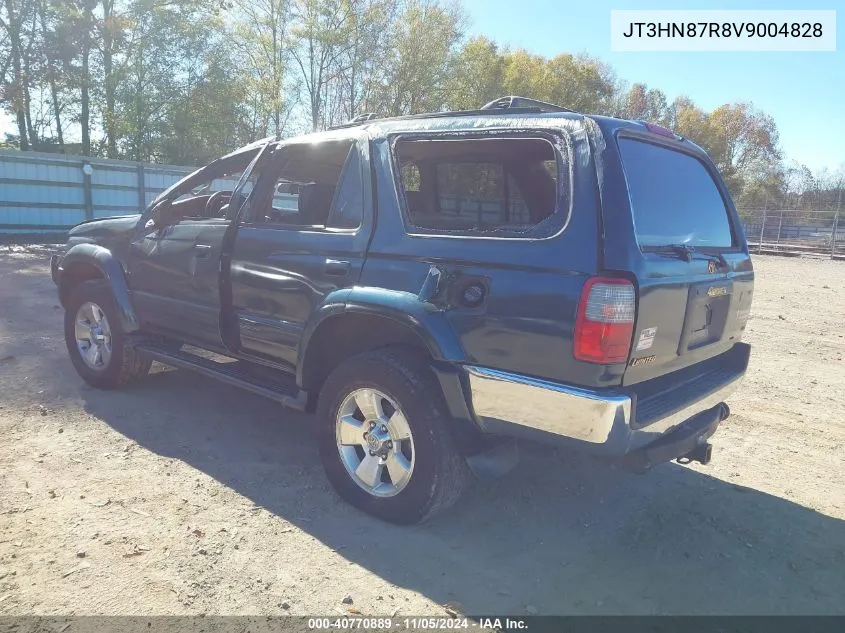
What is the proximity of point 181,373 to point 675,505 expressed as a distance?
422cm

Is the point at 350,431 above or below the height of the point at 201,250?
below

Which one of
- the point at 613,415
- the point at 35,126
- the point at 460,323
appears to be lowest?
the point at 613,415

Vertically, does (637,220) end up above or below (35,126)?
below

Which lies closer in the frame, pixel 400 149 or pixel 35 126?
pixel 400 149

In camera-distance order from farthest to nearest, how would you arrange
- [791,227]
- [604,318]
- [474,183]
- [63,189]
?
1. [791,227]
2. [63,189]
3. [474,183]
4. [604,318]

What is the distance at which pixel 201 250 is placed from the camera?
4.11 m

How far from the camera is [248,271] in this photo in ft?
12.5

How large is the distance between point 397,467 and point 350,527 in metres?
0.39

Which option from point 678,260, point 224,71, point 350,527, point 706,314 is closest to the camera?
point 678,260

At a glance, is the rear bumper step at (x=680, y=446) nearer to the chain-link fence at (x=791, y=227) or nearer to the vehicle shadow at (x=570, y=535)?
the vehicle shadow at (x=570, y=535)

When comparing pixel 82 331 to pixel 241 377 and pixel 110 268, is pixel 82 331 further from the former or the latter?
pixel 241 377

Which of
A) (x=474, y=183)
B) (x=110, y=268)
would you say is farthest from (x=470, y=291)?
(x=110, y=268)

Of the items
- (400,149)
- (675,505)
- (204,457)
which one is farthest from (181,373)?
(675,505)

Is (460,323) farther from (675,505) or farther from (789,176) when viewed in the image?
(789,176)
